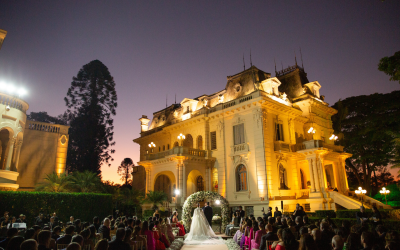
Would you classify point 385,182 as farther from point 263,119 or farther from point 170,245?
point 170,245

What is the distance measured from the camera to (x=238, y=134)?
26.4m

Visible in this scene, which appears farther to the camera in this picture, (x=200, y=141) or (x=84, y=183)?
(x=200, y=141)

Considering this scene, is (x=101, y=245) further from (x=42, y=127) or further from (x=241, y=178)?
(x=42, y=127)

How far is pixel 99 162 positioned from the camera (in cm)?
3828

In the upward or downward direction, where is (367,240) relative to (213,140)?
downward

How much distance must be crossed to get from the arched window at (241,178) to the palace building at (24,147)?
16.4 m

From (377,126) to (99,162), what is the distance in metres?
34.5

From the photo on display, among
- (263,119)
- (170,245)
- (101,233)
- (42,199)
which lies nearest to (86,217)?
(42,199)

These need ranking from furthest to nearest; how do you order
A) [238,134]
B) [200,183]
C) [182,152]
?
[200,183], [182,152], [238,134]

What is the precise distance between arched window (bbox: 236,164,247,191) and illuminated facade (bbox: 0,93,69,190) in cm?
1640

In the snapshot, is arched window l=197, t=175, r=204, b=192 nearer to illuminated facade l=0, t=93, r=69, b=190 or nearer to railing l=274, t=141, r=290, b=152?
railing l=274, t=141, r=290, b=152

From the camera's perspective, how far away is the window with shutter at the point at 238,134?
2603 centimetres

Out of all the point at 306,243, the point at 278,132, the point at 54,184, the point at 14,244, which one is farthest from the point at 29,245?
the point at 278,132

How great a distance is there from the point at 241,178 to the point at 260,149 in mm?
3479
